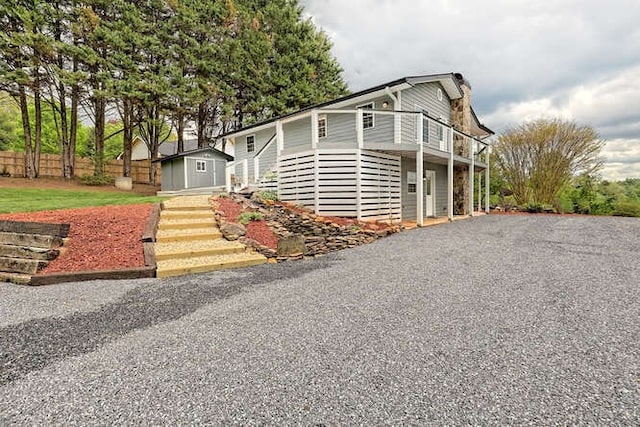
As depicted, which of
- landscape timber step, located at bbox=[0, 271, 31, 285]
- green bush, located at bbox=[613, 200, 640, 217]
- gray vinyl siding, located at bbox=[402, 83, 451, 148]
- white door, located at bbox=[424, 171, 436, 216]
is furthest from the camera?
green bush, located at bbox=[613, 200, 640, 217]

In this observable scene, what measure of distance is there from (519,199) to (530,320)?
17.6m

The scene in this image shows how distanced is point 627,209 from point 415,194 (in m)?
10.7

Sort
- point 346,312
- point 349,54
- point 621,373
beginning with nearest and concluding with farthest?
1. point 621,373
2. point 346,312
3. point 349,54

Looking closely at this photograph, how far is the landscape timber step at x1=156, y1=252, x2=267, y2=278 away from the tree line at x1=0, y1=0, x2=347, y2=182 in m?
15.7

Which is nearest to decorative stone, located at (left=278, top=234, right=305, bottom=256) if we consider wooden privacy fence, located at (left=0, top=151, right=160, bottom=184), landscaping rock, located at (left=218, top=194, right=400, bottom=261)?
landscaping rock, located at (left=218, top=194, right=400, bottom=261)

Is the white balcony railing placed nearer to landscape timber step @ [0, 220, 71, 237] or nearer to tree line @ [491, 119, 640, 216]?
tree line @ [491, 119, 640, 216]

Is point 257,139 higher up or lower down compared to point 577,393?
higher up

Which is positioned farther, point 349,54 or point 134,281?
point 349,54

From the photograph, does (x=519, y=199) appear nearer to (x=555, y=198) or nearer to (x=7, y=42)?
(x=555, y=198)

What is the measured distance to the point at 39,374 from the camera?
84.0 inches

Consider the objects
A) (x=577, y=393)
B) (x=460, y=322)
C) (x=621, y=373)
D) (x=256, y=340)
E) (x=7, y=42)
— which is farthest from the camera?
(x=7, y=42)

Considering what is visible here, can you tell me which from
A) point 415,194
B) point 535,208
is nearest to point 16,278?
point 415,194

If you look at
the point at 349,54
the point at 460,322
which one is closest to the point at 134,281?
the point at 460,322

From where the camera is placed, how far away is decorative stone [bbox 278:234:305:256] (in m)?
6.32
